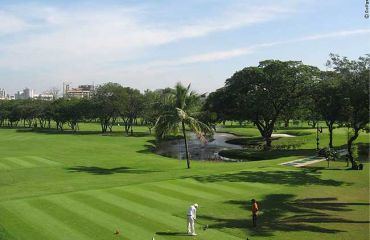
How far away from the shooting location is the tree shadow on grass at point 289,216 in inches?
937

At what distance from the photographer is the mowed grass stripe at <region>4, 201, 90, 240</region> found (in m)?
21.8

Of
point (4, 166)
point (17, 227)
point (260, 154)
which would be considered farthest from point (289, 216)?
point (260, 154)

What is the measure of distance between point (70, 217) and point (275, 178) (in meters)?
20.7

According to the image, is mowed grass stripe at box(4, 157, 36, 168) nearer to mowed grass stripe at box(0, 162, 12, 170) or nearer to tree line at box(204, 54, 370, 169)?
mowed grass stripe at box(0, 162, 12, 170)

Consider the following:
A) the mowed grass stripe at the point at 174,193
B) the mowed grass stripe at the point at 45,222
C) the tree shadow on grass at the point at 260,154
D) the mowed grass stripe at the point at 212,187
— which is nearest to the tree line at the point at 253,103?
the tree shadow on grass at the point at 260,154

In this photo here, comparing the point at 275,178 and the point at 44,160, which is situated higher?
the point at 44,160

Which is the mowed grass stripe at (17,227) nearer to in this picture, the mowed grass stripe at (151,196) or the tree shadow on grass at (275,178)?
the mowed grass stripe at (151,196)

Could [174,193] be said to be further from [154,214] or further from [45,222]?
[45,222]

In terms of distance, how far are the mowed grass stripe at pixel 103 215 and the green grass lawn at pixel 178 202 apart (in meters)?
0.05

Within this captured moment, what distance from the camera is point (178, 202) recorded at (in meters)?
29.2

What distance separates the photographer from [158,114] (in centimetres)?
4762

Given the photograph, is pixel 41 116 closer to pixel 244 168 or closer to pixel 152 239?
pixel 244 168

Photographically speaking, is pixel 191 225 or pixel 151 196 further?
pixel 151 196

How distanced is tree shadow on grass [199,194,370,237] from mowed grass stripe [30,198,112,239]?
20.1 ft
